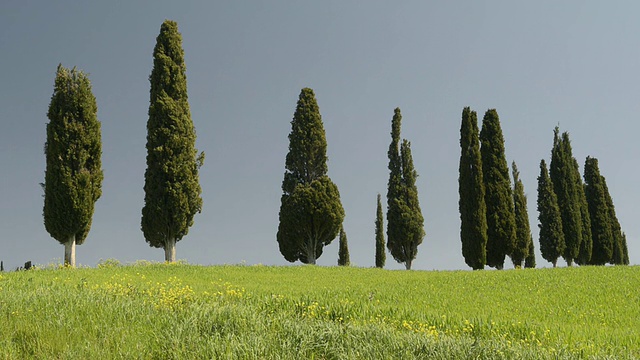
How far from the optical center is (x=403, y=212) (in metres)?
41.8

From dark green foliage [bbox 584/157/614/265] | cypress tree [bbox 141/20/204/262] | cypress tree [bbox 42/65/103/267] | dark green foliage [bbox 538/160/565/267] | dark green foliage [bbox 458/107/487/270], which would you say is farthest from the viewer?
dark green foliage [bbox 584/157/614/265]

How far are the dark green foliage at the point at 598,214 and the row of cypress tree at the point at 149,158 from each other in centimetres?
4119

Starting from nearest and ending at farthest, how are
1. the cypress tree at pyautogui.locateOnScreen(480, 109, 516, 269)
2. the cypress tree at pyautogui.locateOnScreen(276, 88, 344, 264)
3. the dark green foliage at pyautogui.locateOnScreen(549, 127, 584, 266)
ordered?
the cypress tree at pyautogui.locateOnScreen(276, 88, 344, 264)
the cypress tree at pyautogui.locateOnScreen(480, 109, 516, 269)
the dark green foliage at pyautogui.locateOnScreen(549, 127, 584, 266)

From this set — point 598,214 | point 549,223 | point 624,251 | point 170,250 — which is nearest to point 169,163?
point 170,250

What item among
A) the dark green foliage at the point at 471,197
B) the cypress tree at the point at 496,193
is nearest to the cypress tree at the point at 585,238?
the cypress tree at the point at 496,193

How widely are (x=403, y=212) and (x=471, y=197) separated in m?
5.81

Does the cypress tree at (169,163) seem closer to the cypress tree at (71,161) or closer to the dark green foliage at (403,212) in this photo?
the cypress tree at (71,161)

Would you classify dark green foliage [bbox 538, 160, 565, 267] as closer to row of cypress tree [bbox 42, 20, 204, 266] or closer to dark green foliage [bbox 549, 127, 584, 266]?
dark green foliage [bbox 549, 127, 584, 266]

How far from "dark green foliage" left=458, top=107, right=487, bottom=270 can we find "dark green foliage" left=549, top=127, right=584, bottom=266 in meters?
13.5

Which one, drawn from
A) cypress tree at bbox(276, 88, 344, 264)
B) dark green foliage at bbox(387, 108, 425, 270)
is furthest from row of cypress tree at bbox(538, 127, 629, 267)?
cypress tree at bbox(276, 88, 344, 264)

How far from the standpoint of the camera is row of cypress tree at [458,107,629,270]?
38.1 m

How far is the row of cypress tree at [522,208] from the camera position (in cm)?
3806

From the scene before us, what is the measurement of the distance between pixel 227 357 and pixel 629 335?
844 cm

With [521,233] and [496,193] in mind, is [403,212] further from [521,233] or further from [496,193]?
[521,233]
